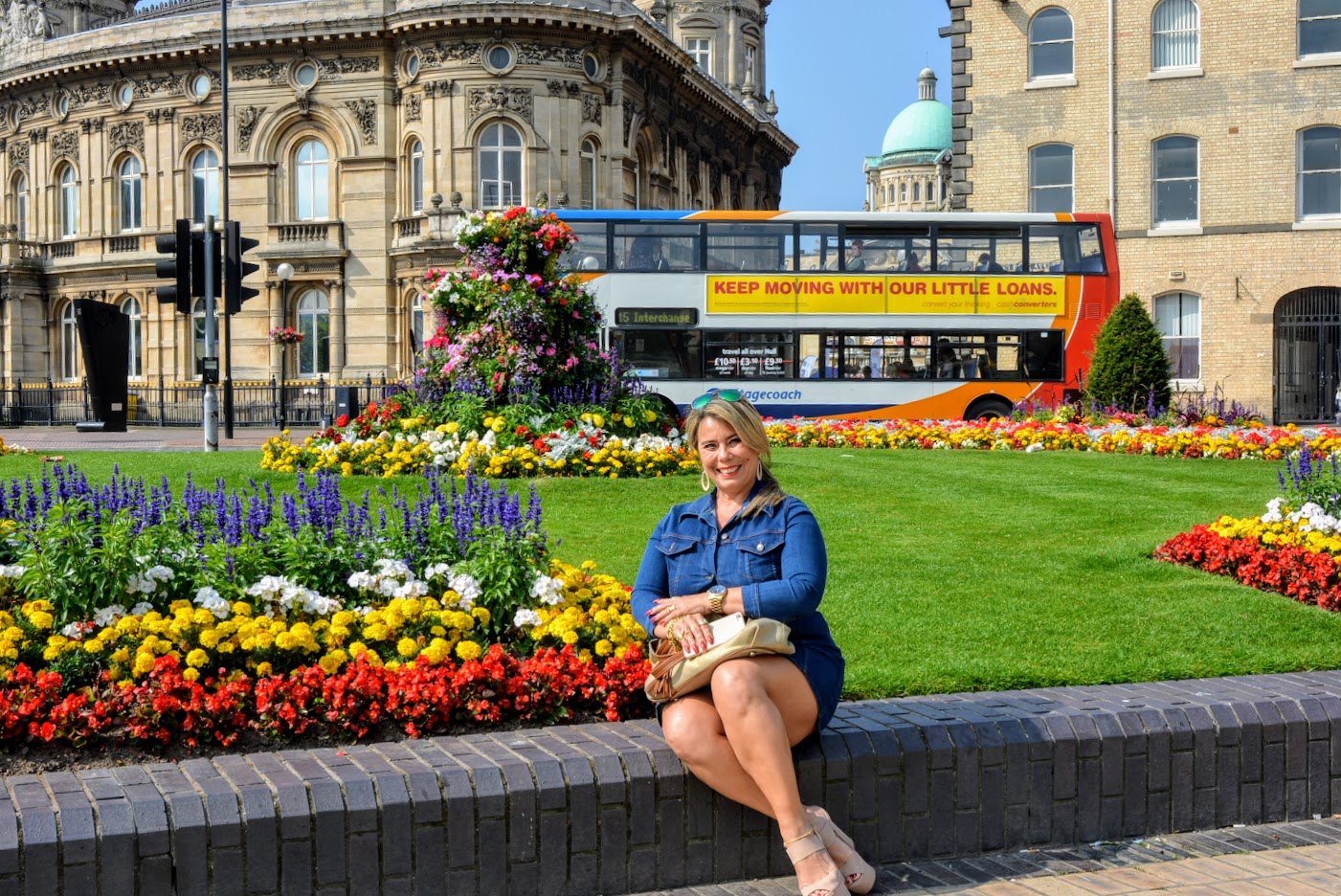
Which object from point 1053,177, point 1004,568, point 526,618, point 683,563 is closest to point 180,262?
point 1004,568

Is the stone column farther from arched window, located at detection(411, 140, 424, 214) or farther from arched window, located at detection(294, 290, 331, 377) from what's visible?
arched window, located at detection(411, 140, 424, 214)

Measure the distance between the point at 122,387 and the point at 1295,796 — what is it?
25.6m

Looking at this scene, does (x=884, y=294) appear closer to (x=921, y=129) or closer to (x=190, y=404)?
(x=190, y=404)

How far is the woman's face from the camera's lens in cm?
532

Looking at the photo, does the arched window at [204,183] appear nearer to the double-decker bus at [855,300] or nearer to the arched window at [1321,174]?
the double-decker bus at [855,300]

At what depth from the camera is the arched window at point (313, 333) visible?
1777 inches

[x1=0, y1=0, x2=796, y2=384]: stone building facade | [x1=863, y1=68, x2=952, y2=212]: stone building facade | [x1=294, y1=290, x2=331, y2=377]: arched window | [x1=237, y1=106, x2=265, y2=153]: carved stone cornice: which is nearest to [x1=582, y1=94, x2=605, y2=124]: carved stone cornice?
[x1=0, y1=0, x2=796, y2=384]: stone building facade

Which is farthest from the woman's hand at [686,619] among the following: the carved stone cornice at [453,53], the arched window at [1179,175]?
the carved stone cornice at [453,53]

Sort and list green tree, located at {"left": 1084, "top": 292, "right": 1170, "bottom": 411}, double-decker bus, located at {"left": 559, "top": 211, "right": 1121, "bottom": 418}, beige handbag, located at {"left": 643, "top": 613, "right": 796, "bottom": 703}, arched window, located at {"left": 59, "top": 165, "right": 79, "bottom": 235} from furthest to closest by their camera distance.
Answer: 1. arched window, located at {"left": 59, "top": 165, "right": 79, "bottom": 235}
2. double-decker bus, located at {"left": 559, "top": 211, "right": 1121, "bottom": 418}
3. green tree, located at {"left": 1084, "top": 292, "right": 1170, "bottom": 411}
4. beige handbag, located at {"left": 643, "top": 613, "right": 796, "bottom": 703}

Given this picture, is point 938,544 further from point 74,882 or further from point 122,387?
point 122,387

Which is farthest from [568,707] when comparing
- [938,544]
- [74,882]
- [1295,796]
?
[938,544]

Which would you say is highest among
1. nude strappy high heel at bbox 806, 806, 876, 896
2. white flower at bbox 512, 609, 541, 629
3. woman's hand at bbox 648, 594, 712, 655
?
woman's hand at bbox 648, 594, 712, 655

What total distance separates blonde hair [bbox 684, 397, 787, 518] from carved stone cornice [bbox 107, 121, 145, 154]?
46.4 metres

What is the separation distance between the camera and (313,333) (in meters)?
45.2
